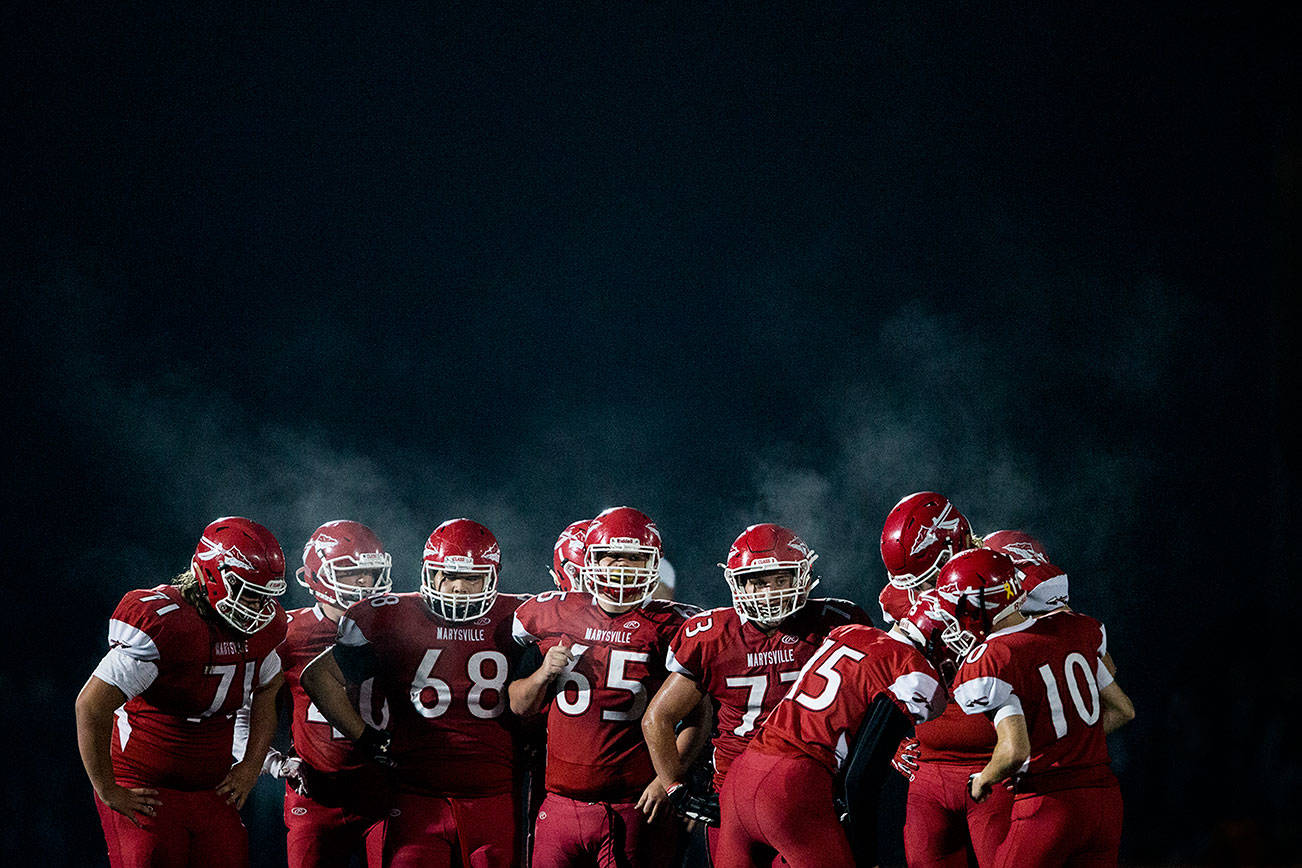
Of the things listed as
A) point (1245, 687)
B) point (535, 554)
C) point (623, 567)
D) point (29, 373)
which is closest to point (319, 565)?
point (623, 567)

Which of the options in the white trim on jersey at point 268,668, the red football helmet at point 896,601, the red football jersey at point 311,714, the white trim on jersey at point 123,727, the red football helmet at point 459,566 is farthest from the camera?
the red football helmet at point 896,601

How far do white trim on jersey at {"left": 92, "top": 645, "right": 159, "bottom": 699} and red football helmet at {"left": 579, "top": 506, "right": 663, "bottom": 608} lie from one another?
4.42ft

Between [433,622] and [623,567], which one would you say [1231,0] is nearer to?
[623,567]

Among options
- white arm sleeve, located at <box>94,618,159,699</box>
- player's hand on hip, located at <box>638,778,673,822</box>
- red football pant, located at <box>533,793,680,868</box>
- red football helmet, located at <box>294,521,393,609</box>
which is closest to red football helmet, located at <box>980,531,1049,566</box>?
player's hand on hip, located at <box>638,778,673,822</box>

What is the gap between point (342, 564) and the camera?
4.29 metres

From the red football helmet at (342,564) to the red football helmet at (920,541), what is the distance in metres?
1.88

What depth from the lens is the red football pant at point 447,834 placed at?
365 centimetres

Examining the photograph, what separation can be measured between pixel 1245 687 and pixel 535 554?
15.4ft

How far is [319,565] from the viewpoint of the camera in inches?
170

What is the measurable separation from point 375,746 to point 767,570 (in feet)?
4.35

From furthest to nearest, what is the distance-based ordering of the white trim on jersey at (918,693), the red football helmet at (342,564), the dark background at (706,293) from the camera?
the dark background at (706,293)
the red football helmet at (342,564)
the white trim on jersey at (918,693)

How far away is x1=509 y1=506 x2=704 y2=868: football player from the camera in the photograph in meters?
3.82

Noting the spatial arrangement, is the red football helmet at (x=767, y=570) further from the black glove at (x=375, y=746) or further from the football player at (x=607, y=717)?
the black glove at (x=375, y=746)

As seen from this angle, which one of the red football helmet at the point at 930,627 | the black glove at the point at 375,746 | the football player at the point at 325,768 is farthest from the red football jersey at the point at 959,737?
the football player at the point at 325,768
